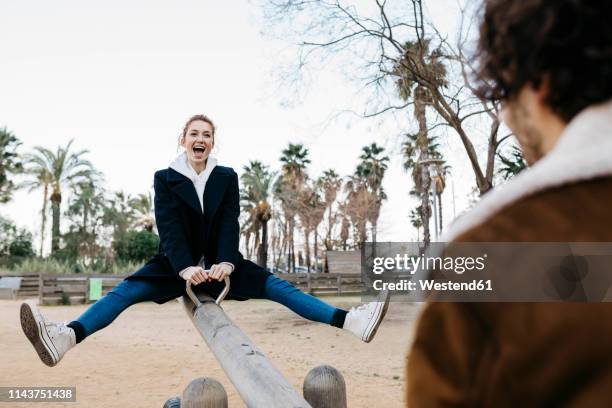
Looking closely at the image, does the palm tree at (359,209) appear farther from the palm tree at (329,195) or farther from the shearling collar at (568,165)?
the shearling collar at (568,165)

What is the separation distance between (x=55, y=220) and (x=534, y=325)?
1520 inches

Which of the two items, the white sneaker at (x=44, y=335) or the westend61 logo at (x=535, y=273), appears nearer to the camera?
the westend61 logo at (x=535, y=273)

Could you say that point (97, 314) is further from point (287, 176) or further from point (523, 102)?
point (287, 176)

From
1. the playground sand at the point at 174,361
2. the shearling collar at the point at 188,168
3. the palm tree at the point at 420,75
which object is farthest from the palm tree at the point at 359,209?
the shearling collar at the point at 188,168

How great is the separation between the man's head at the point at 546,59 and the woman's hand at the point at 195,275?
2.24 meters

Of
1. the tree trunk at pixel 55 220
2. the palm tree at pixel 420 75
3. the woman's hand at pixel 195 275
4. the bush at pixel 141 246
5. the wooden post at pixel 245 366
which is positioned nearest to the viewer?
the wooden post at pixel 245 366

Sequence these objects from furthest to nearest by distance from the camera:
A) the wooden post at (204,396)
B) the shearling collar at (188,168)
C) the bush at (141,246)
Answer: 1. the bush at (141,246)
2. the shearling collar at (188,168)
3. the wooden post at (204,396)

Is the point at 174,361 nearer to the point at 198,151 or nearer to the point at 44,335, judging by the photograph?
the point at 198,151

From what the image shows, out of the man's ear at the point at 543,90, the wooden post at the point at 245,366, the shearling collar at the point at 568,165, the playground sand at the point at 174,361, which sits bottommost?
the playground sand at the point at 174,361

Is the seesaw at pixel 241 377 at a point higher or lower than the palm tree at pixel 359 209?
lower

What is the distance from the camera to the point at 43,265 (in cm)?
2798

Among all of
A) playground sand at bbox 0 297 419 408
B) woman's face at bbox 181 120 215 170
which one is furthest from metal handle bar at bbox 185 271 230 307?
playground sand at bbox 0 297 419 408

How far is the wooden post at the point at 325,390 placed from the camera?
2658mm

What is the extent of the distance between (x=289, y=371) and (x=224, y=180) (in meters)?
4.89
